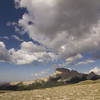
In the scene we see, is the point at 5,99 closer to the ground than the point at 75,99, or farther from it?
farther from it

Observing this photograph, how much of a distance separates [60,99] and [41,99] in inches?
131

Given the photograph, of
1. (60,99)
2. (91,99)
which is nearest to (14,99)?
(60,99)

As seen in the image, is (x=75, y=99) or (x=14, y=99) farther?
(x=14, y=99)

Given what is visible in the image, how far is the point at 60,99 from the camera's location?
18.4 m

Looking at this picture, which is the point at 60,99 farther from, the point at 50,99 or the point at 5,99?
the point at 5,99

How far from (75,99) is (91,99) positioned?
257cm

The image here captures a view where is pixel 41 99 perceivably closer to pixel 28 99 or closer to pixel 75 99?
pixel 28 99

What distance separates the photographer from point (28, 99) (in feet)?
61.7

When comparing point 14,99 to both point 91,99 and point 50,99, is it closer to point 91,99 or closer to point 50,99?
point 50,99

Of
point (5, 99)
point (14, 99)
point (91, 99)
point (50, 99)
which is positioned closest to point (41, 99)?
point (50, 99)

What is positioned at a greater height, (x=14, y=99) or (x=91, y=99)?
(x=14, y=99)

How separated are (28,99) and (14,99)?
8.47 feet

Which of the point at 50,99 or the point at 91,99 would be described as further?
the point at 50,99

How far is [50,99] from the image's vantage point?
18578 millimetres
